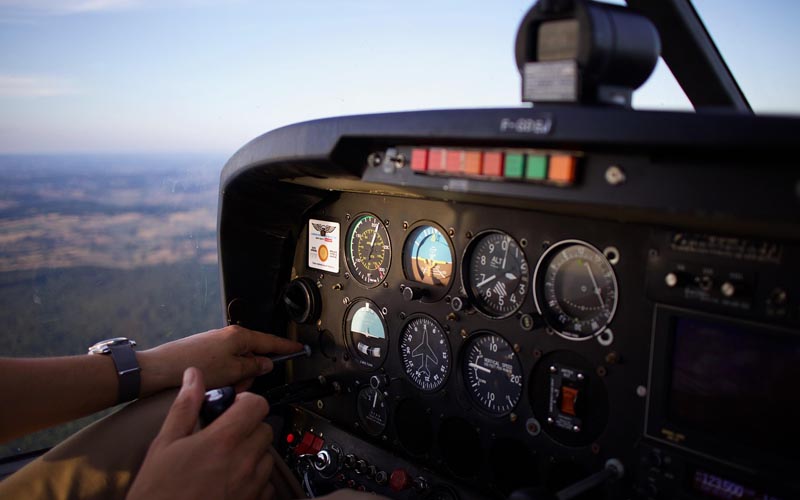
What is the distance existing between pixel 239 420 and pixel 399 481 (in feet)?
3.10

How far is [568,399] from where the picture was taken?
1.97 meters

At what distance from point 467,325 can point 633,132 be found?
1110 mm

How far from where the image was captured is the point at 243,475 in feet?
5.44

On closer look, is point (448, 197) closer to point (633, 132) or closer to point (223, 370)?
point (633, 132)

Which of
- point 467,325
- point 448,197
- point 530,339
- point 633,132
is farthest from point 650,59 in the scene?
point 467,325

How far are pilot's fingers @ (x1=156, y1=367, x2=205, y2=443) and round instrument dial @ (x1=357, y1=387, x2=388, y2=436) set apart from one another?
1.06 m

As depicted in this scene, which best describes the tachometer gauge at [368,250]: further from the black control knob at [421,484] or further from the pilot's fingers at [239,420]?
the pilot's fingers at [239,420]

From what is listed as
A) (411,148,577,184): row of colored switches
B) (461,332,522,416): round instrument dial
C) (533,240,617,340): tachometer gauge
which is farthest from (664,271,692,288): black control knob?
(461,332,522,416): round instrument dial

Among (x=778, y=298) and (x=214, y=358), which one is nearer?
(x=778, y=298)

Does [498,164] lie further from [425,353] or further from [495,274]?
[425,353]

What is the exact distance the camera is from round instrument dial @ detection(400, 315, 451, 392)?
2379 millimetres

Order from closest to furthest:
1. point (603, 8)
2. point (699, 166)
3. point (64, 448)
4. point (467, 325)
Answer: point (699, 166) < point (603, 8) < point (64, 448) < point (467, 325)

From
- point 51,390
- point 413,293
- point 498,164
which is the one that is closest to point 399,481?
point 413,293

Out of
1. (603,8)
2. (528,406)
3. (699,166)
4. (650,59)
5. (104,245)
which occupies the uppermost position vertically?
(603,8)
